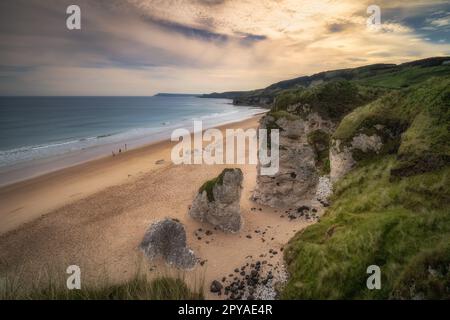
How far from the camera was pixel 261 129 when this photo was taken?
781 inches

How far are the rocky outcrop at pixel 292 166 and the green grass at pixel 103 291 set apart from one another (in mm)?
15287

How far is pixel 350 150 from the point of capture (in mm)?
7398

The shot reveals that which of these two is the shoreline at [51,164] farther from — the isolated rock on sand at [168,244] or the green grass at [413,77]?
the green grass at [413,77]

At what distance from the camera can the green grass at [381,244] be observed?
3238mm

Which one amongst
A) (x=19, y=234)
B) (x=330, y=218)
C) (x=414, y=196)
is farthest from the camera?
(x=19, y=234)

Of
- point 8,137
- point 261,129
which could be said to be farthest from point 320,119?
point 8,137

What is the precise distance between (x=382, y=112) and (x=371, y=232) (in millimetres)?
5043

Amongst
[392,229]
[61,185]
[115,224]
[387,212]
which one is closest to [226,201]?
[115,224]

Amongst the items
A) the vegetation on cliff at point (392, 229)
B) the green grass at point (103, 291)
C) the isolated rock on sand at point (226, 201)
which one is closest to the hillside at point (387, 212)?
the vegetation on cliff at point (392, 229)

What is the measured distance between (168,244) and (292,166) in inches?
397

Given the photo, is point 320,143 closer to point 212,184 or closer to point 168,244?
point 212,184

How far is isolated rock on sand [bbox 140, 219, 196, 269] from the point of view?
47.9 feet

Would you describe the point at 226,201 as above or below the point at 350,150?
below
